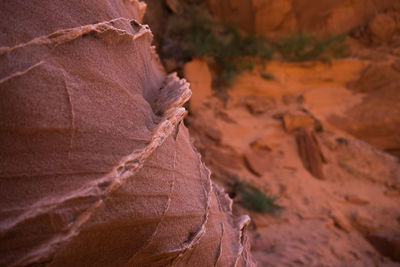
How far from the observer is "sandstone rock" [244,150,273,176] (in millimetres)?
2959

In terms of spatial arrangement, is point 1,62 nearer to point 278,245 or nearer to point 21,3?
point 21,3

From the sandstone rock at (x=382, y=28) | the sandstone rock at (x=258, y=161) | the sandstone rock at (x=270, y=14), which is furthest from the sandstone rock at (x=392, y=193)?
the sandstone rock at (x=270, y=14)

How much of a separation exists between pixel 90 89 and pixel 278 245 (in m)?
2.04

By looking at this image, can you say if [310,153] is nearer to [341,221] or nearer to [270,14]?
[341,221]

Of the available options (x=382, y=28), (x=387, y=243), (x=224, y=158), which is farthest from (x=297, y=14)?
(x=387, y=243)

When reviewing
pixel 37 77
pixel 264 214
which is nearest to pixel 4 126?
pixel 37 77

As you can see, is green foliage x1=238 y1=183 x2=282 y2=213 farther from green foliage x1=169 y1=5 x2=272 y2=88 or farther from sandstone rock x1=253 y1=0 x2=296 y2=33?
sandstone rock x1=253 y1=0 x2=296 y2=33

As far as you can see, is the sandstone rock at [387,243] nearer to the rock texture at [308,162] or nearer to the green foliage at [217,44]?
the rock texture at [308,162]

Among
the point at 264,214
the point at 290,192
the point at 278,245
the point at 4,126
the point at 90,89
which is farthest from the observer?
the point at 290,192

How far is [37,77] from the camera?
0.54 metres

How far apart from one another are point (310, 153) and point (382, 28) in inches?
97.1

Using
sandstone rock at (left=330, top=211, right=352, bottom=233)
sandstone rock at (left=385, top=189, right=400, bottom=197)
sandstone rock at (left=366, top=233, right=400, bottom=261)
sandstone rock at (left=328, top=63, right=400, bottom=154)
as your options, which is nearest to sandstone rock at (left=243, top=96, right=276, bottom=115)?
sandstone rock at (left=328, top=63, right=400, bottom=154)

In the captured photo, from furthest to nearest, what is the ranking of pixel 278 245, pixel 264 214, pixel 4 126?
pixel 264 214
pixel 278 245
pixel 4 126

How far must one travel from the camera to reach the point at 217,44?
371cm
